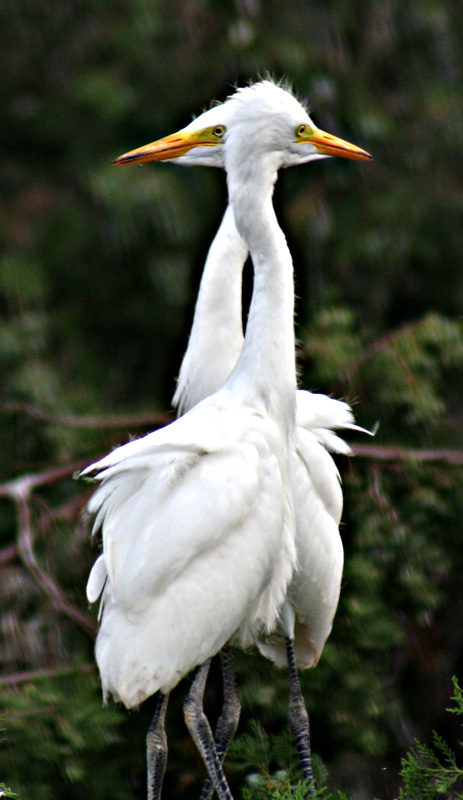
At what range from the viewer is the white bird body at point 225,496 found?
1.61m

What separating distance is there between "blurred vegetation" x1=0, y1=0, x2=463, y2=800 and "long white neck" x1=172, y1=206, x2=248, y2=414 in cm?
24

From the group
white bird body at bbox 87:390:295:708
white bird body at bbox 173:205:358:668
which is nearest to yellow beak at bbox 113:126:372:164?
white bird body at bbox 173:205:358:668

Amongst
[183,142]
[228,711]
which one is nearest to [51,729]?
A: [228,711]

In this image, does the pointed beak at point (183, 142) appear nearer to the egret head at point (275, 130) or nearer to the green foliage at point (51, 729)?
the egret head at point (275, 130)

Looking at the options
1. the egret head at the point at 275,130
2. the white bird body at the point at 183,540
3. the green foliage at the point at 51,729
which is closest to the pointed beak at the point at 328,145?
the egret head at the point at 275,130

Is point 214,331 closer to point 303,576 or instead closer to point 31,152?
point 303,576

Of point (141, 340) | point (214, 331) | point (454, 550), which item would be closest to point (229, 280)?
point (214, 331)

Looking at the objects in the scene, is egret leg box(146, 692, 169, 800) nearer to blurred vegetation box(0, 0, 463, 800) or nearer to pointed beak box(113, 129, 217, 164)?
blurred vegetation box(0, 0, 463, 800)

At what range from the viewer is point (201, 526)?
1620 mm

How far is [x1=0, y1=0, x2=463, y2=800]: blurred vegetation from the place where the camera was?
89.6 inches

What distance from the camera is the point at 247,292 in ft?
8.65

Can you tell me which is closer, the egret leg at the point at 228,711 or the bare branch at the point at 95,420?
the egret leg at the point at 228,711

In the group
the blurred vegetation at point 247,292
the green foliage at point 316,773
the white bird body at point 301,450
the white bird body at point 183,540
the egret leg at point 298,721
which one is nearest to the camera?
the white bird body at point 183,540

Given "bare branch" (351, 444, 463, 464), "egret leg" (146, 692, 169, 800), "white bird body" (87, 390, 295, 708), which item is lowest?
"egret leg" (146, 692, 169, 800)
